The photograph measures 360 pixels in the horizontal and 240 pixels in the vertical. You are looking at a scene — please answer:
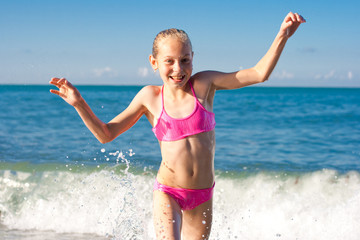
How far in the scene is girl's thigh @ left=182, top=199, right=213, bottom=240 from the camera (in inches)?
123

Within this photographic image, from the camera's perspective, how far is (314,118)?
706 inches

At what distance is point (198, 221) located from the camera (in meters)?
3.16

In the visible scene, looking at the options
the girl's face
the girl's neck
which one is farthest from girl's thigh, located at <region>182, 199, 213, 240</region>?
the girl's face

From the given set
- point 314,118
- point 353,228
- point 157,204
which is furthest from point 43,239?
point 314,118

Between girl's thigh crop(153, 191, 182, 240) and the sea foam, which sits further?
the sea foam

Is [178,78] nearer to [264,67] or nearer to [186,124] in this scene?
[186,124]

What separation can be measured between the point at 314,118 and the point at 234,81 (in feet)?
51.8

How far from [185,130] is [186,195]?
453mm

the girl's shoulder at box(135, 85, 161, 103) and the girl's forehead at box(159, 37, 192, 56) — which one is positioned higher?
the girl's forehead at box(159, 37, 192, 56)

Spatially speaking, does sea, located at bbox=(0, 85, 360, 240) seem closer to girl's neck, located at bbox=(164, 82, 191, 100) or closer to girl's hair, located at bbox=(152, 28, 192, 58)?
girl's neck, located at bbox=(164, 82, 191, 100)

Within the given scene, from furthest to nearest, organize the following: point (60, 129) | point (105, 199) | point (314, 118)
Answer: point (314, 118), point (60, 129), point (105, 199)

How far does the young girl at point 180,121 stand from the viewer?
2891 millimetres

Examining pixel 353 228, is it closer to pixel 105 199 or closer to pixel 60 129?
pixel 105 199

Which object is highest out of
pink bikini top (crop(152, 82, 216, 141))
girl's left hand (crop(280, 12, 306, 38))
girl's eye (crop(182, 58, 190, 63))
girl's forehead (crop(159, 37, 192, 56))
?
girl's left hand (crop(280, 12, 306, 38))
